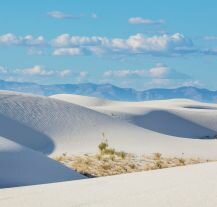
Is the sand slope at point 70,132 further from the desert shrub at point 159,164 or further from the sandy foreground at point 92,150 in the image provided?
the desert shrub at point 159,164

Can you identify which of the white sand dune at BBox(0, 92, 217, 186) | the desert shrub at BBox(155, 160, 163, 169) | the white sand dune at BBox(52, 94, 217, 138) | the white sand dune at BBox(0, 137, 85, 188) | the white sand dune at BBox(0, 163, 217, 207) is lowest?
the white sand dune at BBox(0, 163, 217, 207)

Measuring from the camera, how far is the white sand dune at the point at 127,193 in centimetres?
1111

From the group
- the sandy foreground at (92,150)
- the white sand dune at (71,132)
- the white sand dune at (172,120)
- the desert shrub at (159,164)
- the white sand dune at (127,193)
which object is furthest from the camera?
the white sand dune at (172,120)

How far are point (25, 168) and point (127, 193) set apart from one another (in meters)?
7.87

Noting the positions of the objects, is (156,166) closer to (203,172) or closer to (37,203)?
(203,172)

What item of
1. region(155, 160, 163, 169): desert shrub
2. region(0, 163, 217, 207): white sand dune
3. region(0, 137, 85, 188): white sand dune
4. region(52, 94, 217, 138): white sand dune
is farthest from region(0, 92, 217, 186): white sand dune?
region(52, 94, 217, 138): white sand dune

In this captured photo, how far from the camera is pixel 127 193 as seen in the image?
40.9ft

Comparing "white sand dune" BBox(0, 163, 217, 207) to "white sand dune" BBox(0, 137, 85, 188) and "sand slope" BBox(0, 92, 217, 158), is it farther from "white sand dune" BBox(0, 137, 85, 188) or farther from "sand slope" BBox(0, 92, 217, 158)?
"sand slope" BBox(0, 92, 217, 158)

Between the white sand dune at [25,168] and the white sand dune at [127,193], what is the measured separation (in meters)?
3.71

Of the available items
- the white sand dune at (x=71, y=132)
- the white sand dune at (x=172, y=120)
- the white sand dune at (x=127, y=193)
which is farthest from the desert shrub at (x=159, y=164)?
the white sand dune at (x=172, y=120)

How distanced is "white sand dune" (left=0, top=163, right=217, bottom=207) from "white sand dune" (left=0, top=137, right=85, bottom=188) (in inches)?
146

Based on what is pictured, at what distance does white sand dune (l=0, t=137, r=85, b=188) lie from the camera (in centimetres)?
1855

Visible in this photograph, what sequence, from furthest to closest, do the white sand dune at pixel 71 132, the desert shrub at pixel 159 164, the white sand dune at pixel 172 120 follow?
the white sand dune at pixel 172 120 < the white sand dune at pixel 71 132 < the desert shrub at pixel 159 164

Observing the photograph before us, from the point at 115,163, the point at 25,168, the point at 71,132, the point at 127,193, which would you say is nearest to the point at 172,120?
the point at 71,132
